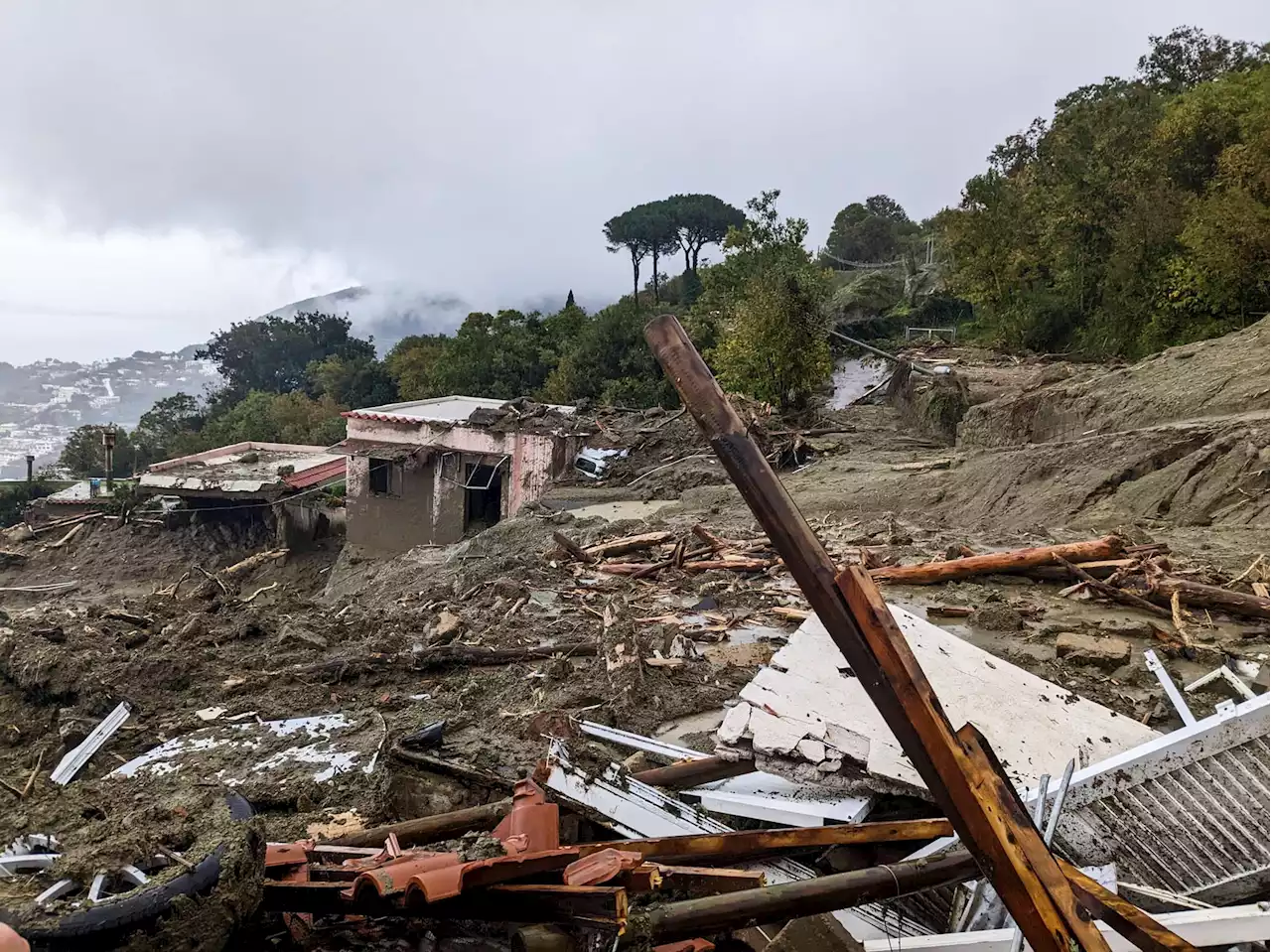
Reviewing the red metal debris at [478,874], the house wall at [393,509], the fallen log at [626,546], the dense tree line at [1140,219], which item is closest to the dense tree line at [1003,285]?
the dense tree line at [1140,219]

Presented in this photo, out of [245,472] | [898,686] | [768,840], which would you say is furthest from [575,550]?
[245,472]

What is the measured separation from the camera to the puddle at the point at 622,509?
14461 millimetres

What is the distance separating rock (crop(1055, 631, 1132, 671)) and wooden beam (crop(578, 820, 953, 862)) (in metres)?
3.06

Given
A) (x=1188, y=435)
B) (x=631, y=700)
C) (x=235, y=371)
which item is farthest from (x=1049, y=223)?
(x=235, y=371)

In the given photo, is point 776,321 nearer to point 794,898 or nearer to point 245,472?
point 245,472

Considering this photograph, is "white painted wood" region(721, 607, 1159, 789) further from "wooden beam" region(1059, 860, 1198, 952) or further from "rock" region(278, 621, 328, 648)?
"rock" region(278, 621, 328, 648)

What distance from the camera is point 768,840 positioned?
9.23 ft

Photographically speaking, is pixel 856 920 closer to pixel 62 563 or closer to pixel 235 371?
pixel 62 563

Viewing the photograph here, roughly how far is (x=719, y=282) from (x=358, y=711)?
23.8 metres

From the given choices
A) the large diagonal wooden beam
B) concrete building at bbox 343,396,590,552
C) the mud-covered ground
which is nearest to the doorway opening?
concrete building at bbox 343,396,590,552

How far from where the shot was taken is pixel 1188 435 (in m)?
10.2

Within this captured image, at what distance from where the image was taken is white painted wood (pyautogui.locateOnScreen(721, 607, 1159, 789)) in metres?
3.58

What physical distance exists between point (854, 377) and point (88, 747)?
29.5 meters

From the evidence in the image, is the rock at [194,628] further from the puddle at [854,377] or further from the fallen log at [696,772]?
the puddle at [854,377]
